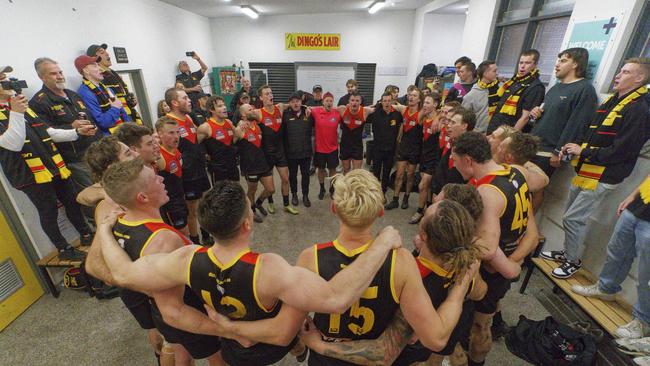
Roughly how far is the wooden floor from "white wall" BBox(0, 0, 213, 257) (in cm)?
505

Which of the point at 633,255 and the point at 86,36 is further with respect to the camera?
the point at 86,36

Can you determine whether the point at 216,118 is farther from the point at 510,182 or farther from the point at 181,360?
the point at 510,182

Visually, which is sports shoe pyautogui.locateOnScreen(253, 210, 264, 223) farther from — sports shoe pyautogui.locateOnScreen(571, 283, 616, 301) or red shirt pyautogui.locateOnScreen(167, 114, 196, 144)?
sports shoe pyautogui.locateOnScreen(571, 283, 616, 301)

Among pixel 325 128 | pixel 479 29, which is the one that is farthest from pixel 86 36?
pixel 479 29

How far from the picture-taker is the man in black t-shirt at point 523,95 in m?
3.00

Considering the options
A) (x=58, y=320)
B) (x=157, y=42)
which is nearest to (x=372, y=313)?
(x=58, y=320)

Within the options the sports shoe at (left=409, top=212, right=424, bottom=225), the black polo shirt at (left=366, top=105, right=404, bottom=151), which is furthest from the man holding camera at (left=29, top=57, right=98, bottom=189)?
the sports shoe at (left=409, top=212, right=424, bottom=225)

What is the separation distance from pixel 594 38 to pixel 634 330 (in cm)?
255

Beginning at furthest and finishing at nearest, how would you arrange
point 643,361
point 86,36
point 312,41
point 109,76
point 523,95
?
1. point 312,41
2. point 86,36
3. point 109,76
4. point 523,95
5. point 643,361

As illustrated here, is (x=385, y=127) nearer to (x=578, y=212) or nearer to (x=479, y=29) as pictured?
(x=578, y=212)

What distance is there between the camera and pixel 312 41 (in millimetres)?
8438

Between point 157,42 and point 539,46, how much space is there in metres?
6.84

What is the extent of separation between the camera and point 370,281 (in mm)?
1057

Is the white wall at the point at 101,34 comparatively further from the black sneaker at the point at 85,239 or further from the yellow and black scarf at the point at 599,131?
the yellow and black scarf at the point at 599,131
